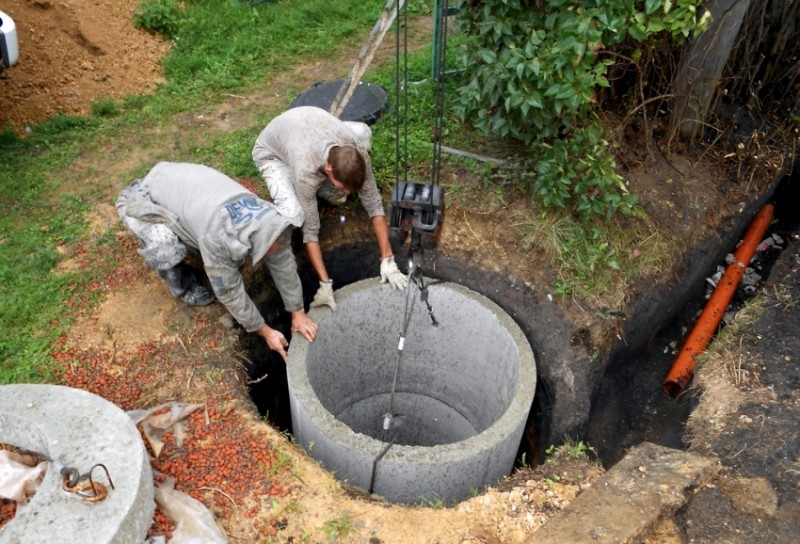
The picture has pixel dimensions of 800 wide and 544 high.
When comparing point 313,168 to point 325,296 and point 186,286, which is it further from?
point 186,286

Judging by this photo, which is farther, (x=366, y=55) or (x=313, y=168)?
(x=366, y=55)

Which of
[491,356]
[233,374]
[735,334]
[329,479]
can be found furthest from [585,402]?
[233,374]

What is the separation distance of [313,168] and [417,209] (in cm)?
67

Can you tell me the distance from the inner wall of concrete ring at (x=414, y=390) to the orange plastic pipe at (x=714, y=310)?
1416 mm

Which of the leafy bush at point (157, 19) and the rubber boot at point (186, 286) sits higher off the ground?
the leafy bush at point (157, 19)

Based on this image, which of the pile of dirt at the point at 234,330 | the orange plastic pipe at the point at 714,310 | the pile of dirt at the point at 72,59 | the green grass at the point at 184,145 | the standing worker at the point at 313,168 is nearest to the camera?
the pile of dirt at the point at 234,330

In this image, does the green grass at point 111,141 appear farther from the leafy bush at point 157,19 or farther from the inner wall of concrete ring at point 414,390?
the inner wall of concrete ring at point 414,390

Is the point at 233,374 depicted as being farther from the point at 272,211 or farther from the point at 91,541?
the point at 91,541

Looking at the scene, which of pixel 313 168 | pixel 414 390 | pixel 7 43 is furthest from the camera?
pixel 414 390

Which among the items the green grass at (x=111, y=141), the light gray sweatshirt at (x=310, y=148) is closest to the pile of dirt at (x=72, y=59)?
the green grass at (x=111, y=141)

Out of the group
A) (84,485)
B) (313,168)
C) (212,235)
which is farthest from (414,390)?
(84,485)

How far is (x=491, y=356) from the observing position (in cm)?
434

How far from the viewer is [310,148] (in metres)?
3.69

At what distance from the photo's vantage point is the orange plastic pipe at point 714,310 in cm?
460
